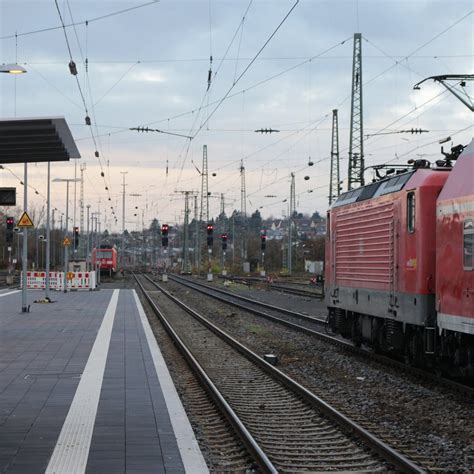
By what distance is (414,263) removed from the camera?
1277 cm

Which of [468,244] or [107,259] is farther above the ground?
[468,244]

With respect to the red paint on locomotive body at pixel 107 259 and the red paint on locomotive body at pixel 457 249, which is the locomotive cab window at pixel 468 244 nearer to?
the red paint on locomotive body at pixel 457 249

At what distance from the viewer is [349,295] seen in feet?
56.2

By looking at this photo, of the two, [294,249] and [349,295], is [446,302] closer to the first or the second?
[349,295]


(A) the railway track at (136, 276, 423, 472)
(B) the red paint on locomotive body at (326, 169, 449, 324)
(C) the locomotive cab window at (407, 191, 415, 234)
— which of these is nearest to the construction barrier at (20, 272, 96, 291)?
(B) the red paint on locomotive body at (326, 169, 449, 324)

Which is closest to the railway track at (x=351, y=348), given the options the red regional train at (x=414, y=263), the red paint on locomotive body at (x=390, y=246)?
the red regional train at (x=414, y=263)

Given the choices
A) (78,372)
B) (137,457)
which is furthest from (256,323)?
(137,457)

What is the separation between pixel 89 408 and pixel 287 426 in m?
2.54

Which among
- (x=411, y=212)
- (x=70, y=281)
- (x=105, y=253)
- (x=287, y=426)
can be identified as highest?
(x=411, y=212)

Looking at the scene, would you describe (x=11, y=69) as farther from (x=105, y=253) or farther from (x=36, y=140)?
(x=105, y=253)

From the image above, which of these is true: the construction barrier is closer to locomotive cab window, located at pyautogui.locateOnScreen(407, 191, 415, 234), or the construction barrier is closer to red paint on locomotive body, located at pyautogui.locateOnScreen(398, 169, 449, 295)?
locomotive cab window, located at pyautogui.locateOnScreen(407, 191, 415, 234)

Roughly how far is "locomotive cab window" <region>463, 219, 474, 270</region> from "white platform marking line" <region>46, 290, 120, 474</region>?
5.43 metres

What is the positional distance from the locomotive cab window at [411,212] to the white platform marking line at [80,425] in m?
5.73

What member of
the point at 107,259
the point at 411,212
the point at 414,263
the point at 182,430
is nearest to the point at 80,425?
the point at 182,430
